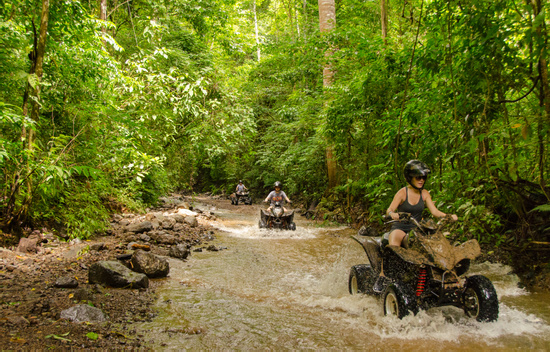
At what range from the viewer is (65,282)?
14.5ft

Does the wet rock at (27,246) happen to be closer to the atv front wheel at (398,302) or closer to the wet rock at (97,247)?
the wet rock at (97,247)

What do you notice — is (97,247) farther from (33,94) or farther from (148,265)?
(33,94)

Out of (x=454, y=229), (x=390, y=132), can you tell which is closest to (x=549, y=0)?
(x=390, y=132)

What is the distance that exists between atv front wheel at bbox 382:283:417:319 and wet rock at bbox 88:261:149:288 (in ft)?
10.9

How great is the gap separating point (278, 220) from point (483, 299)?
908 centimetres

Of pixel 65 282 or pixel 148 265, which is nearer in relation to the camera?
pixel 65 282

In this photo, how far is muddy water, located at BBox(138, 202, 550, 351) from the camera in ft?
12.0

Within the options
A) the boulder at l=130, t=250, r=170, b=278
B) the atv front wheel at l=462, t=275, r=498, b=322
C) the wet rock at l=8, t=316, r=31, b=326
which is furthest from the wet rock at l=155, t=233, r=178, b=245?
the atv front wheel at l=462, t=275, r=498, b=322

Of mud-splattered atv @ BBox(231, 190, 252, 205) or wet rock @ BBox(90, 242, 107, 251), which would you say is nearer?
wet rock @ BBox(90, 242, 107, 251)

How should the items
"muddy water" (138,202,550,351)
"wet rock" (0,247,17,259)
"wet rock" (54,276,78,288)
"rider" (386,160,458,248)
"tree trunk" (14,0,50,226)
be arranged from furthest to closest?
"tree trunk" (14,0,50,226)
"wet rock" (0,247,17,259)
"rider" (386,160,458,248)
"wet rock" (54,276,78,288)
"muddy water" (138,202,550,351)

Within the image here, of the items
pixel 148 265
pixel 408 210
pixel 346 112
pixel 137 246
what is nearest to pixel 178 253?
pixel 137 246

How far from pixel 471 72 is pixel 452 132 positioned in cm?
123

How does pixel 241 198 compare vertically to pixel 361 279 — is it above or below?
below

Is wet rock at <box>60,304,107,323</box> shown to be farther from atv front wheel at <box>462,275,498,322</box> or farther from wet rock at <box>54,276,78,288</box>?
atv front wheel at <box>462,275,498,322</box>
